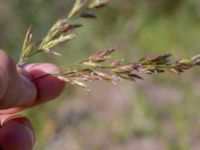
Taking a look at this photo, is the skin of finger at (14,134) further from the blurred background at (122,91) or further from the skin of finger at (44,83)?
the blurred background at (122,91)

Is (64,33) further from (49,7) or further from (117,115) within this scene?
(49,7)

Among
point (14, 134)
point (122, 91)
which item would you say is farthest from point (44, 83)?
point (122, 91)

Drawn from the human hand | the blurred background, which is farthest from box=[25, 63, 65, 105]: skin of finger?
the blurred background

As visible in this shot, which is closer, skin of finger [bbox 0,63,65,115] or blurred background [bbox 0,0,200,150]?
skin of finger [bbox 0,63,65,115]

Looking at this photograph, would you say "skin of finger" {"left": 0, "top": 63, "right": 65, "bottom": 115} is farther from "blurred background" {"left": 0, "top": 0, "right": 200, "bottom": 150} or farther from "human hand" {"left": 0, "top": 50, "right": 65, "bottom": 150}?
"blurred background" {"left": 0, "top": 0, "right": 200, "bottom": 150}

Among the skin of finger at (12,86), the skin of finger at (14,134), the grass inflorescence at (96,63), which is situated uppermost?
the grass inflorescence at (96,63)

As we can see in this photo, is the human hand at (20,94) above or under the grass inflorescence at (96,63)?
under

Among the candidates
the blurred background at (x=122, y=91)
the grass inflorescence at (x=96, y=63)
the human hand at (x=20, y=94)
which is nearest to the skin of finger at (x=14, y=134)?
the human hand at (x=20, y=94)

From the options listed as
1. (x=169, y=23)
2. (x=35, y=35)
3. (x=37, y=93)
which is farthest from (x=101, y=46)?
(x=37, y=93)
